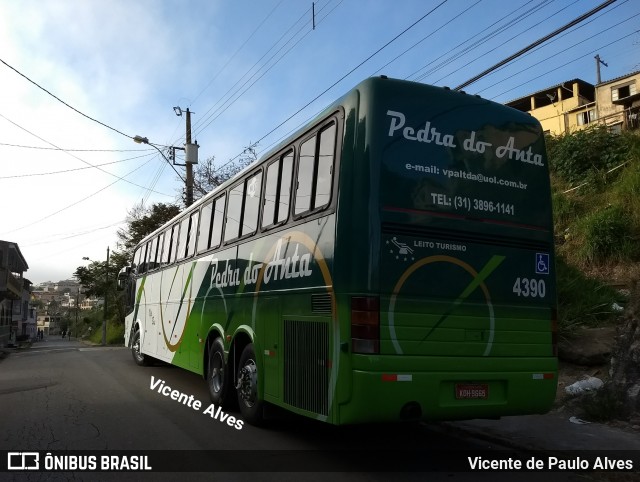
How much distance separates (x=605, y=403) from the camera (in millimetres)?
6918

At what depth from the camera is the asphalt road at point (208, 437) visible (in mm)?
5129

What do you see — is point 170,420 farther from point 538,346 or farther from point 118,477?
point 538,346

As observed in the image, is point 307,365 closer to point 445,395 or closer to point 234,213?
point 445,395

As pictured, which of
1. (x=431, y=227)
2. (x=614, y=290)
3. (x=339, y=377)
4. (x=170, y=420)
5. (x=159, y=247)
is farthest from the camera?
(x=159, y=247)

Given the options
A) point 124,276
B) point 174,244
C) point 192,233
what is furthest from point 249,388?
point 124,276

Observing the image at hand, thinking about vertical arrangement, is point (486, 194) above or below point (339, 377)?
above

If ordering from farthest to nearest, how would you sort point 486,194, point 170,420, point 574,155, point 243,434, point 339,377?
1. point 574,155
2. point 170,420
3. point 243,434
4. point 486,194
5. point 339,377

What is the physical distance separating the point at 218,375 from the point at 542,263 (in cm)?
480

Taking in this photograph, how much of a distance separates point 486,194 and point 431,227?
800 mm

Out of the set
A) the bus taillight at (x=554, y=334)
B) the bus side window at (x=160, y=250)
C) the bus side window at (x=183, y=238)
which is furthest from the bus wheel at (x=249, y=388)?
the bus side window at (x=160, y=250)

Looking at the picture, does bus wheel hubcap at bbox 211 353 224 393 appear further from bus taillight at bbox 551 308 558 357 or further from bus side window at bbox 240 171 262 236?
bus taillight at bbox 551 308 558 357

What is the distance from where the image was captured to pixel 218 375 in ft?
26.5

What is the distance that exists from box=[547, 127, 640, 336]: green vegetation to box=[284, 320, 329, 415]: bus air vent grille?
5.47 metres

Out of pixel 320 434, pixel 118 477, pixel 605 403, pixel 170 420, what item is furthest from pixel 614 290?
pixel 118 477
